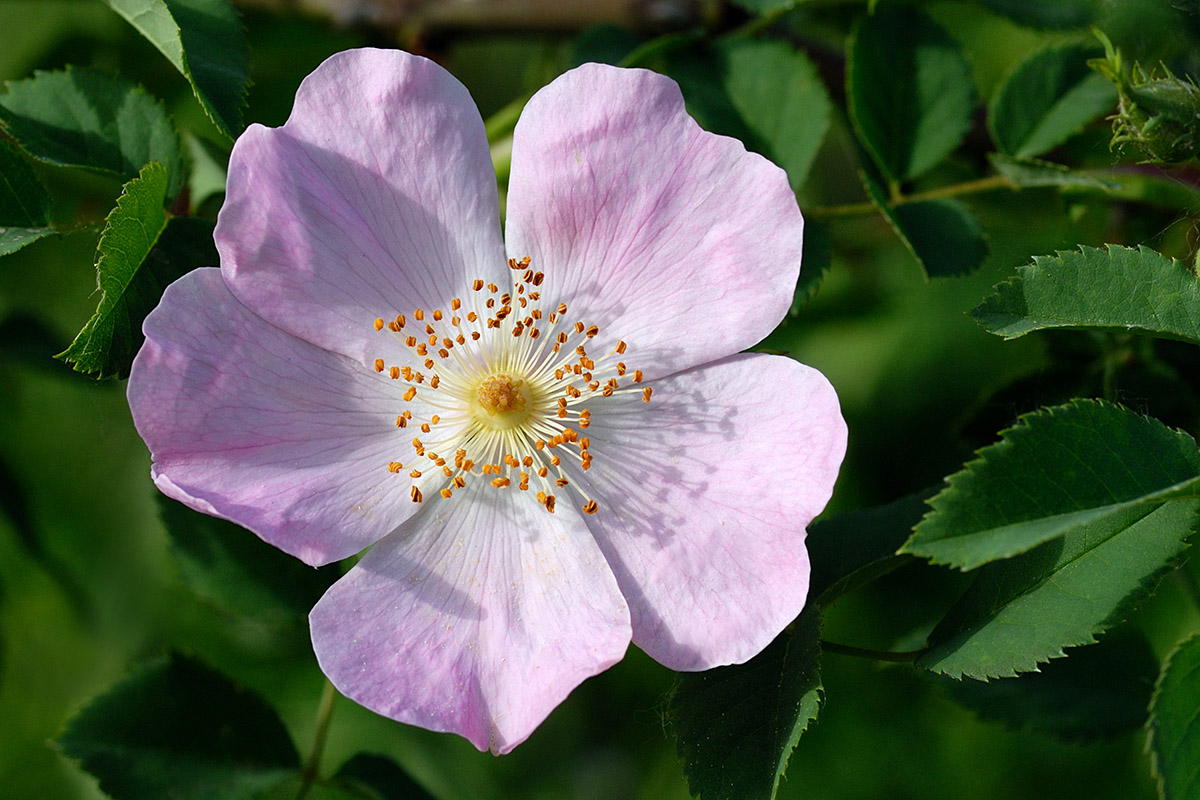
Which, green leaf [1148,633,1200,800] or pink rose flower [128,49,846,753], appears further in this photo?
pink rose flower [128,49,846,753]

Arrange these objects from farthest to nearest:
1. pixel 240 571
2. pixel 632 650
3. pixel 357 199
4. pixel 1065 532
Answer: pixel 632 650
pixel 240 571
pixel 357 199
pixel 1065 532

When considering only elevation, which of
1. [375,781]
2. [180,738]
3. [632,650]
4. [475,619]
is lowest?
[632,650]

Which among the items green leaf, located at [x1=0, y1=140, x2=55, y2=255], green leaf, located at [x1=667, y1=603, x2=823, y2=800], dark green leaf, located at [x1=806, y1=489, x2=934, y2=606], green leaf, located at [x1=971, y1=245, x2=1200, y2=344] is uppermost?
green leaf, located at [x1=971, y1=245, x2=1200, y2=344]

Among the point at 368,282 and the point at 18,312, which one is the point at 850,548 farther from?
the point at 18,312

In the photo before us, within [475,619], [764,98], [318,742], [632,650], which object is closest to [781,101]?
[764,98]

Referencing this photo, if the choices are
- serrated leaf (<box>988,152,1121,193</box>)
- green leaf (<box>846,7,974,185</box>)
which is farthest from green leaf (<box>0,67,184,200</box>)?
serrated leaf (<box>988,152,1121,193</box>)

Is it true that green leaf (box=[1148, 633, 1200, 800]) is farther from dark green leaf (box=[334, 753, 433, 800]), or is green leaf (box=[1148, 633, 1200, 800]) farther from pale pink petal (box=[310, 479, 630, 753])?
dark green leaf (box=[334, 753, 433, 800])

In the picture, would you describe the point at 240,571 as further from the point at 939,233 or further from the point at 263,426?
the point at 939,233
